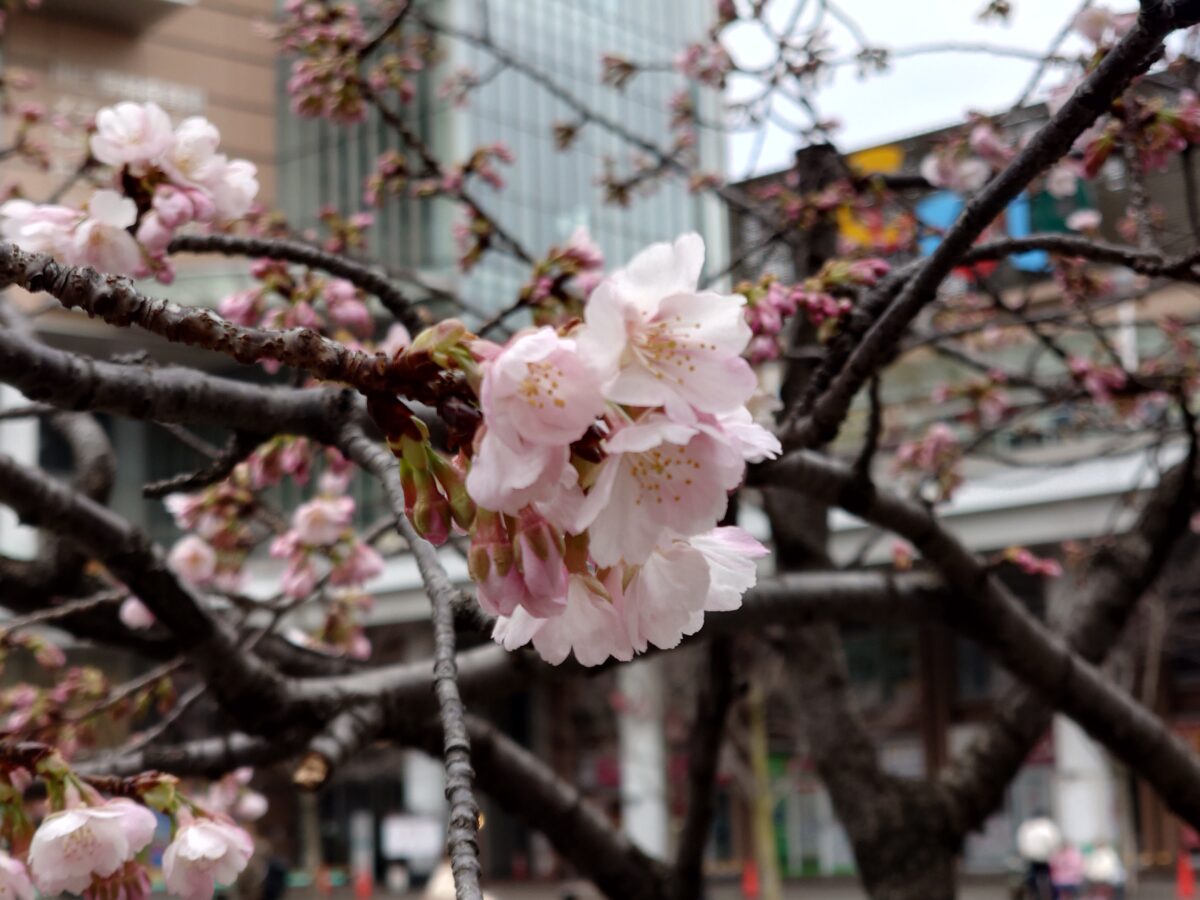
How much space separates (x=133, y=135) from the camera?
207 cm

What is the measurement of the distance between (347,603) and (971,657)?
19270 millimetres

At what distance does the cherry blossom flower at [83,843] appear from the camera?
1.52 meters

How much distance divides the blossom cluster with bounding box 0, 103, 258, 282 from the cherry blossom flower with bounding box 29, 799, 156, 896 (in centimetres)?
Answer: 80

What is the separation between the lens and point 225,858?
1.69 m

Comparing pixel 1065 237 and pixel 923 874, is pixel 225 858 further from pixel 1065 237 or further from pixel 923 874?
pixel 923 874

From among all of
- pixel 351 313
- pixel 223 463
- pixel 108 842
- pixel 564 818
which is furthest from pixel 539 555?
pixel 351 313

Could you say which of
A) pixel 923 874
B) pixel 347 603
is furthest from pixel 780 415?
pixel 347 603

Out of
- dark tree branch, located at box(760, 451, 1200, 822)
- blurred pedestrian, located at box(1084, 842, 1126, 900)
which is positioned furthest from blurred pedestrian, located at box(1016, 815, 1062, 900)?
dark tree branch, located at box(760, 451, 1200, 822)

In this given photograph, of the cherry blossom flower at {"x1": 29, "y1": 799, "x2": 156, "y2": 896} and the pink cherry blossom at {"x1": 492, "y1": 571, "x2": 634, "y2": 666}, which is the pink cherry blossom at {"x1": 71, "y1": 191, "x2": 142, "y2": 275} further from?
the pink cherry blossom at {"x1": 492, "y1": 571, "x2": 634, "y2": 666}

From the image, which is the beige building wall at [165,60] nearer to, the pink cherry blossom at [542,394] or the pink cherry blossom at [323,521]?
the pink cherry blossom at [323,521]

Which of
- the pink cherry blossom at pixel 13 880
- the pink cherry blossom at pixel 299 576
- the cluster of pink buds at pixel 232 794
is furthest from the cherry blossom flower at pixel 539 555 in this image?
the cluster of pink buds at pixel 232 794

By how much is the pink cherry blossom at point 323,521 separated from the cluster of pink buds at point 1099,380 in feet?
7.28

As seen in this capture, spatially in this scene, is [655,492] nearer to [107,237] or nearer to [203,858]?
[203,858]

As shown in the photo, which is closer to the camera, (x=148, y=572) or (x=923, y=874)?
(x=148, y=572)
